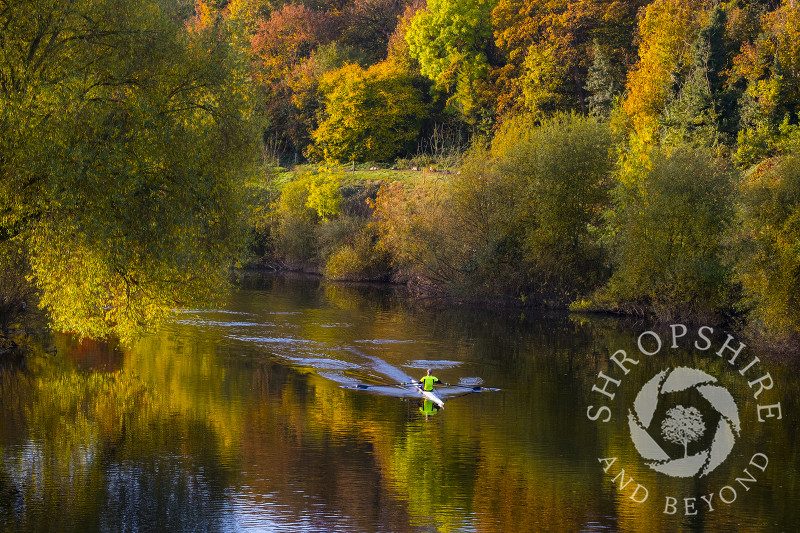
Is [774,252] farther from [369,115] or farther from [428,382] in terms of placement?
[369,115]

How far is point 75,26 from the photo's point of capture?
17.5m

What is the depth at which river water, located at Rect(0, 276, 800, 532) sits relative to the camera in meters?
14.0

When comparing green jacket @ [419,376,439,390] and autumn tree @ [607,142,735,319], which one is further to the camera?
autumn tree @ [607,142,735,319]

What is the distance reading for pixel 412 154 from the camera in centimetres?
7706

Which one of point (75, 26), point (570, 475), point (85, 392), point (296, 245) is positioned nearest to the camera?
point (570, 475)

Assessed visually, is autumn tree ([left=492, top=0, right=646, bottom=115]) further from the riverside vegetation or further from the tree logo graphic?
the tree logo graphic

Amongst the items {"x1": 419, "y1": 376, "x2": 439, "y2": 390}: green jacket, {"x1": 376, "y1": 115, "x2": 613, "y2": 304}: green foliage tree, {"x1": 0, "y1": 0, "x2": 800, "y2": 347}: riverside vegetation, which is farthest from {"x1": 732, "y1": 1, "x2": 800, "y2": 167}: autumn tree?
{"x1": 419, "y1": 376, "x2": 439, "y2": 390}: green jacket

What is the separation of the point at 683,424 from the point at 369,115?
5843 cm

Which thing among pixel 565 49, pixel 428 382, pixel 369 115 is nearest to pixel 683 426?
pixel 428 382

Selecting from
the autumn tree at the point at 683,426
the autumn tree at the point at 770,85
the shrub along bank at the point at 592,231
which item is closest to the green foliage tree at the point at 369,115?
the shrub along bank at the point at 592,231

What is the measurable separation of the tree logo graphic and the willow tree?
1067cm

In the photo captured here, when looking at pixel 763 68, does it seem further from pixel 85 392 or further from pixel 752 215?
pixel 85 392

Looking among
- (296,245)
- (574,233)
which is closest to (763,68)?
(574,233)

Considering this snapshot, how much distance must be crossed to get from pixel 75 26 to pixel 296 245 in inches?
1682
